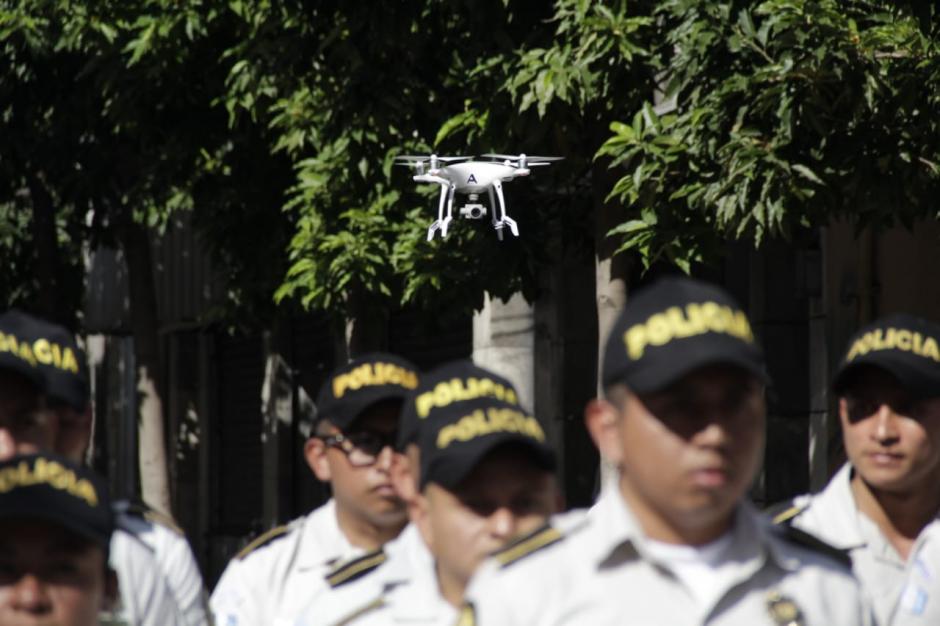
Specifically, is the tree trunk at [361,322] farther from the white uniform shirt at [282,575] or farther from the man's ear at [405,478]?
the man's ear at [405,478]

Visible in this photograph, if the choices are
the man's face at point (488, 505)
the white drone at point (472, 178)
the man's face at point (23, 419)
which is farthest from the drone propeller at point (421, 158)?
the man's face at point (488, 505)

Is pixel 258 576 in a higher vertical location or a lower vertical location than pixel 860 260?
lower

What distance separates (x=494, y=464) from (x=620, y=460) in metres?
0.93

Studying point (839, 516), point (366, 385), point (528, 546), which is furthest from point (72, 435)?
point (528, 546)

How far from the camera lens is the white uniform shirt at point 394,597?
4684 mm

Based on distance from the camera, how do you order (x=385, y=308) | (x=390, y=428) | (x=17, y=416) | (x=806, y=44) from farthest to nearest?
(x=385, y=308) → (x=806, y=44) → (x=390, y=428) → (x=17, y=416)

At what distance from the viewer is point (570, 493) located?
1866 centimetres

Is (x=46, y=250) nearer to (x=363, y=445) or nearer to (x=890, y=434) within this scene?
(x=363, y=445)

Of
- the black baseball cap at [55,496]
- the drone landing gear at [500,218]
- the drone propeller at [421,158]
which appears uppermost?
the drone propeller at [421,158]

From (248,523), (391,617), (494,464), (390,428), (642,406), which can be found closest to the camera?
(642,406)

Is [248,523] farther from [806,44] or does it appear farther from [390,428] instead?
[390,428]

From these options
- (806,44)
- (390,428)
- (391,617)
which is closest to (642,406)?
(391,617)

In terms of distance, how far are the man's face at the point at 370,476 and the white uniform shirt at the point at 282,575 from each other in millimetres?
118

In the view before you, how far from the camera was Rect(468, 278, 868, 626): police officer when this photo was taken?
11.1ft
